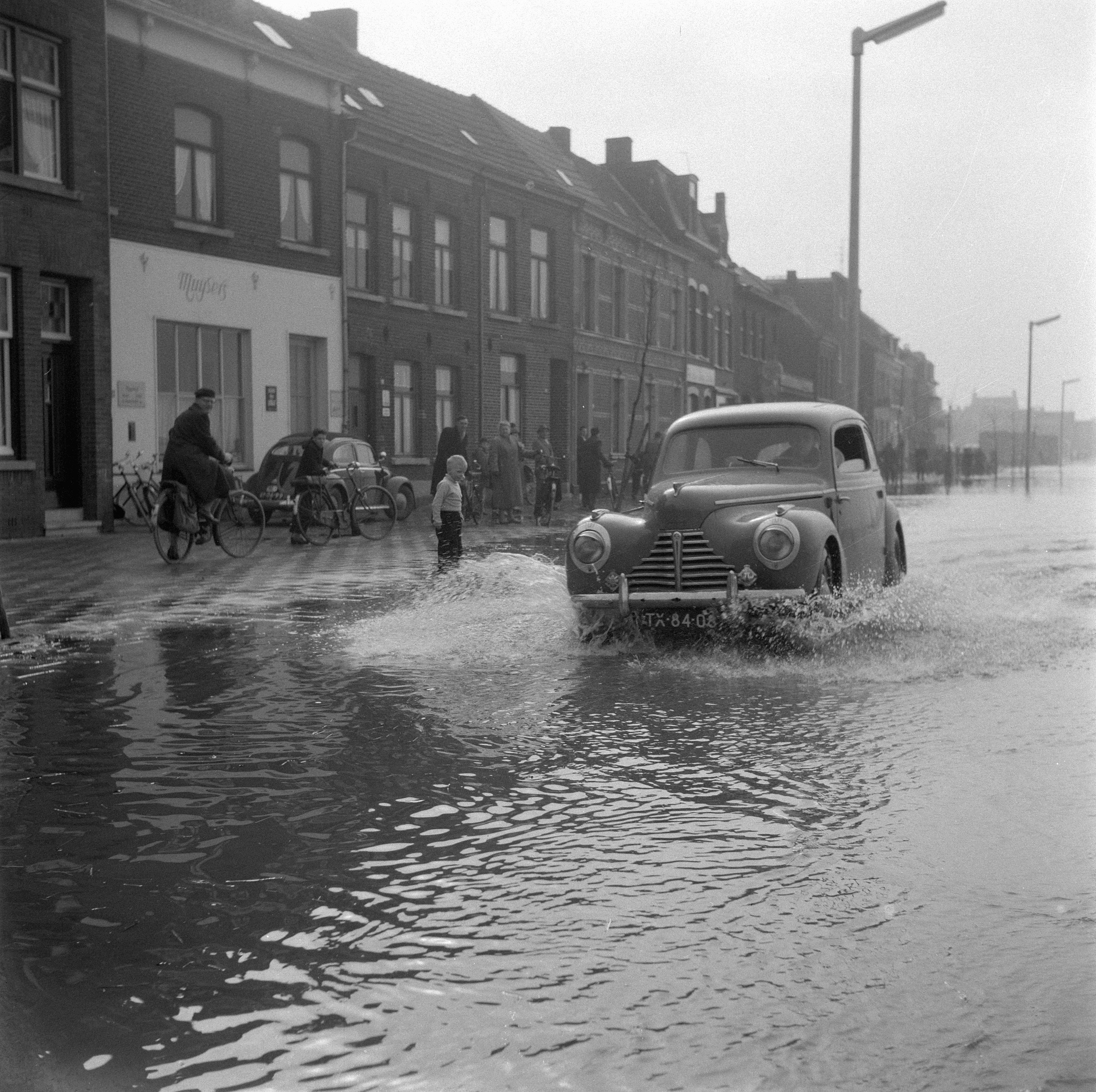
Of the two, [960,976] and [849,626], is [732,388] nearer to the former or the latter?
[849,626]

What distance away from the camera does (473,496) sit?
89.5 ft

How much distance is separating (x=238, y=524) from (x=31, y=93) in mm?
7695

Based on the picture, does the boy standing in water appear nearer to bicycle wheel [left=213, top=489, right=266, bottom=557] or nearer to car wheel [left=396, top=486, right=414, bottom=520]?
bicycle wheel [left=213, top=489, right=266, bottom=557]

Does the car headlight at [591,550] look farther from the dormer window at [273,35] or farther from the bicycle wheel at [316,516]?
the dormer window at [273,35]

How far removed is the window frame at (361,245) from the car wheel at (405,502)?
450 centimetres

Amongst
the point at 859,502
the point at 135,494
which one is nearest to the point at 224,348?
the point at 135,494

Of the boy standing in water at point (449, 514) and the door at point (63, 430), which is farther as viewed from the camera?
the door at point (63, 430)

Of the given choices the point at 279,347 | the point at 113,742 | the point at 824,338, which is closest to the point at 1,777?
the point at 113,742

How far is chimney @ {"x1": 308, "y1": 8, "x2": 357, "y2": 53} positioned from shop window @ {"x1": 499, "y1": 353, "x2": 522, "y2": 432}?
7.83 metres

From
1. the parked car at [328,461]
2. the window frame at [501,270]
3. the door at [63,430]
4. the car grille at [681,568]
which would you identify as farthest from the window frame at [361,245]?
the car grille at [681,568]

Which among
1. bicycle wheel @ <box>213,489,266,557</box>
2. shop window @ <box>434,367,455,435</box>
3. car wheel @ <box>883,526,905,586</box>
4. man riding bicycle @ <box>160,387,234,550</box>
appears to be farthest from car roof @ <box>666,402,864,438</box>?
shop window @ <box>434,367,455,435</box>

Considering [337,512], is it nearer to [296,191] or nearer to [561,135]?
[296,191]

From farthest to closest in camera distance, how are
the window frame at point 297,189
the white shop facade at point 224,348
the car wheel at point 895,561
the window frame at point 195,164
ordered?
1. the window frame at point 297,189
2. the window frame at point 195,164
3. the white shop facade at point 224,348
4. the car wheel at point 895,561

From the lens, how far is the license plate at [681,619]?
9328 millimetres
